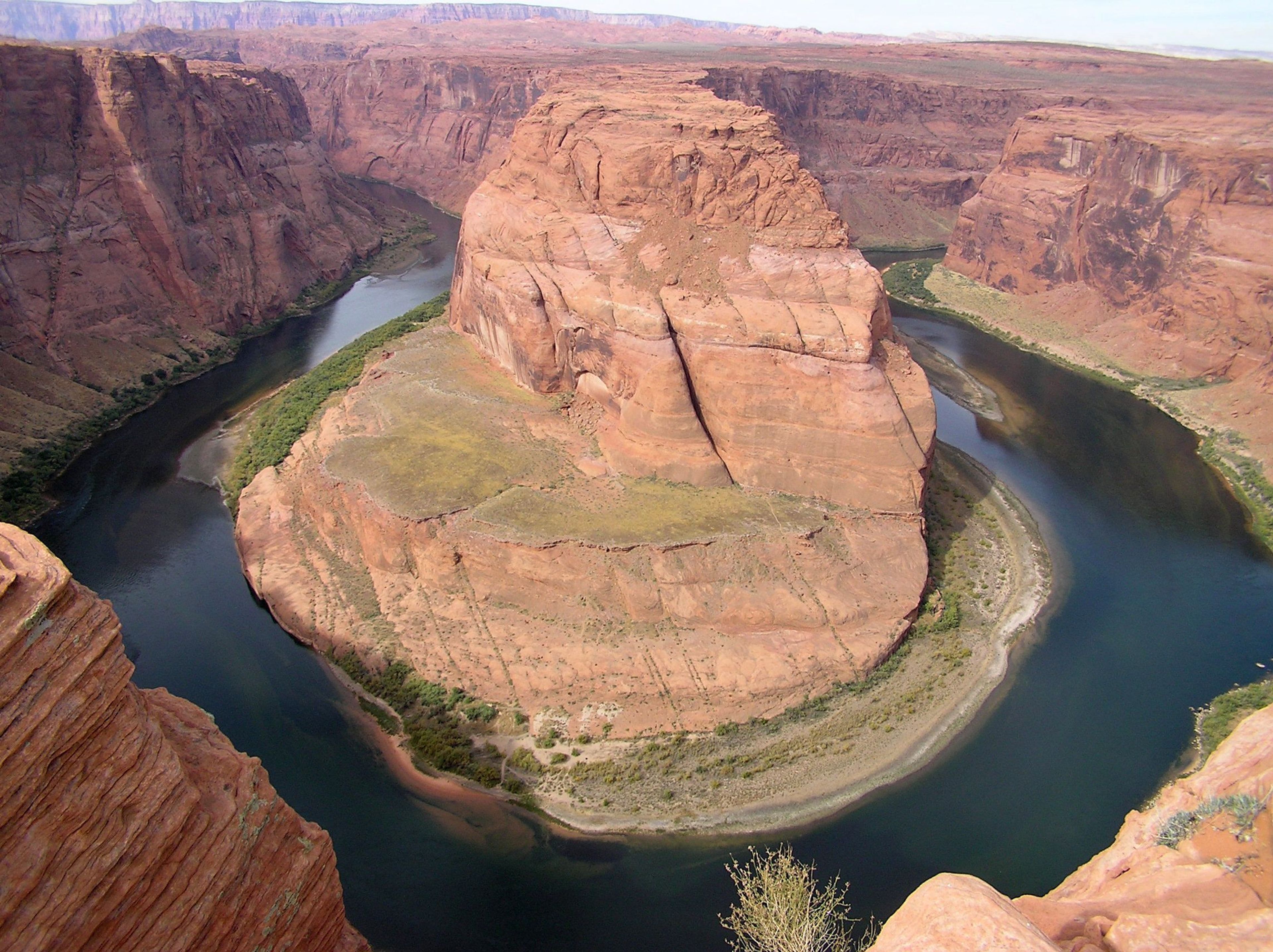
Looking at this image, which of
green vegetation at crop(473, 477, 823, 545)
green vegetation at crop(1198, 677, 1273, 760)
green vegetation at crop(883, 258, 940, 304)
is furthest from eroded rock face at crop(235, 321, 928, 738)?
green vegetation at crop(883, 258, 940, 304)

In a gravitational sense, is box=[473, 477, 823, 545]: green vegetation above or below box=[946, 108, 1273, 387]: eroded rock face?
below

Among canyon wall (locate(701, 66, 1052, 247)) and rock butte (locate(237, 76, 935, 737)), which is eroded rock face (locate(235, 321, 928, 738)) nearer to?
rock butte (locate(237, 76, 935, 737))

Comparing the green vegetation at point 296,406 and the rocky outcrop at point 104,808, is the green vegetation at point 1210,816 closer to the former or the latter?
the rocky outcrop at point 104,808

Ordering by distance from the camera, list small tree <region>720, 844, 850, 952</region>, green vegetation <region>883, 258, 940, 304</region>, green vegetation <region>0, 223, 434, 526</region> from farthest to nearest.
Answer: green vegetation <region>883, 258, 940, 304</region> < green vegetation <region>0, 223, 434, 526</region> < small tree <region>720, 844, 850, 952</region>

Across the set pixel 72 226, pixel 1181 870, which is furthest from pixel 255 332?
pixel 1181 870

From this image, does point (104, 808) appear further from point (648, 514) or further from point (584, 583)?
point (648, 514)

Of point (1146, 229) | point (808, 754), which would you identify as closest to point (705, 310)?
point (808, 754)

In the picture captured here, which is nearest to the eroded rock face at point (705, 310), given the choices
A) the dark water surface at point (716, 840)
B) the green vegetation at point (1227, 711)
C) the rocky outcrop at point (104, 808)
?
the dark water surface at point (716, 840)
